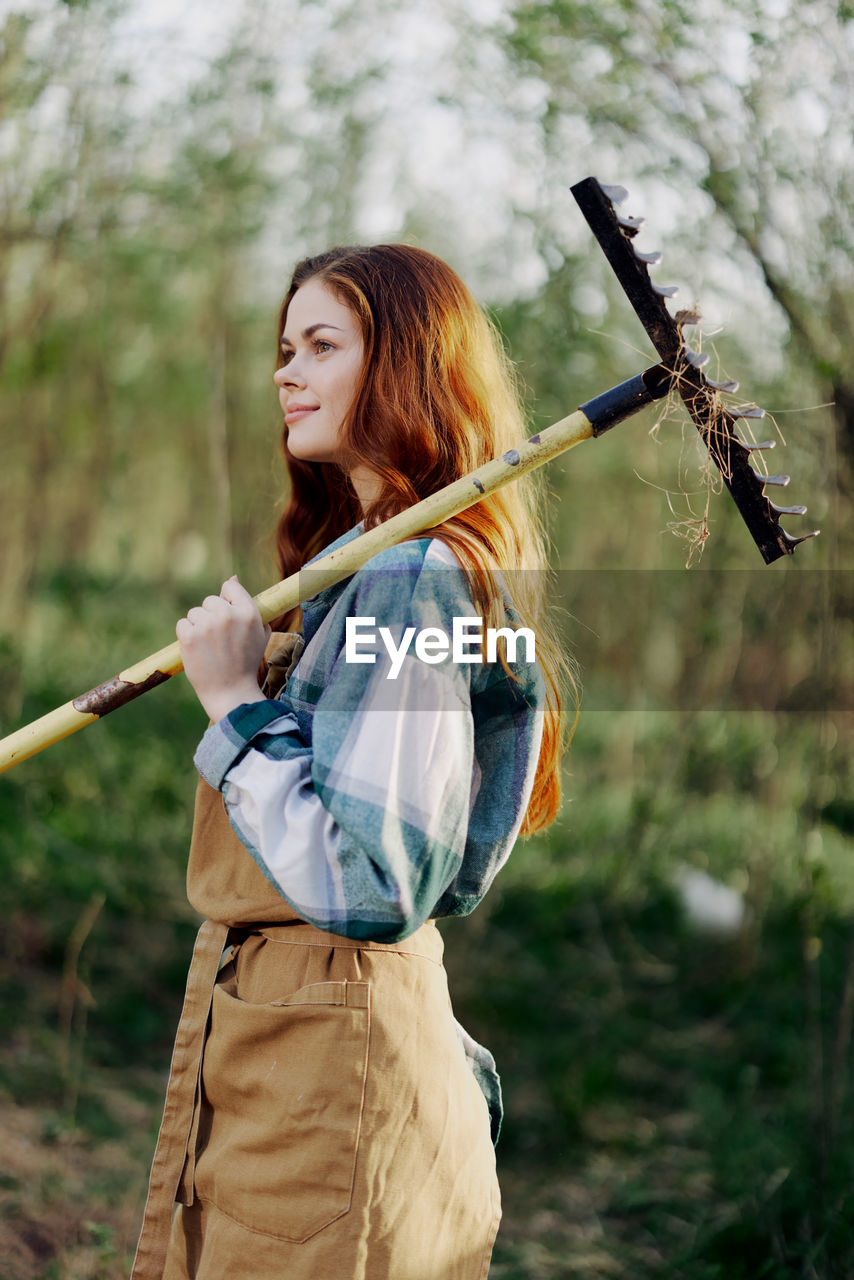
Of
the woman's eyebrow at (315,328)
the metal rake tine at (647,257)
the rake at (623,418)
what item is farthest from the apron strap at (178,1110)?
the metal rake tine at (647,257)

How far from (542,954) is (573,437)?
4.00m

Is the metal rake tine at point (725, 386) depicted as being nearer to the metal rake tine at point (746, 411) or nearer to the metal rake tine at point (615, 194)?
the metal rake tine at point (746, 411)

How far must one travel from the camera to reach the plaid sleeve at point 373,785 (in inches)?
49.9

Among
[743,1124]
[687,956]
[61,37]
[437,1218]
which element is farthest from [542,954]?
[61,37]

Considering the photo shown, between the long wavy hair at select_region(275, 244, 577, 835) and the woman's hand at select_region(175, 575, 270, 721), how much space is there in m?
0.27

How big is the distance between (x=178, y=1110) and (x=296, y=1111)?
9.3 inches

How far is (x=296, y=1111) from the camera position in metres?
1.40

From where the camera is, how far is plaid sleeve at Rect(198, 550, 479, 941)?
127cm

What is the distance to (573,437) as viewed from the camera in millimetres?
1563

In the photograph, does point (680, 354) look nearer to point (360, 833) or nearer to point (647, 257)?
point (647, 257)

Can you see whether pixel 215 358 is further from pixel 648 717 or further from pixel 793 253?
pixel 648 717

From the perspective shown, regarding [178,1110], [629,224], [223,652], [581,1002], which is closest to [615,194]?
[629,224]

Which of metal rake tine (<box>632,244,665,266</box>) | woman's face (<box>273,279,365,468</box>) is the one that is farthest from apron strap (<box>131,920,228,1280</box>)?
metal rake tine (<box>632,244,665,266</box>)

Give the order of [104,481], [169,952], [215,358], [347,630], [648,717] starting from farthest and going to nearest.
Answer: [648,717], [104,481], [169,952], [215,358], [347,630]
